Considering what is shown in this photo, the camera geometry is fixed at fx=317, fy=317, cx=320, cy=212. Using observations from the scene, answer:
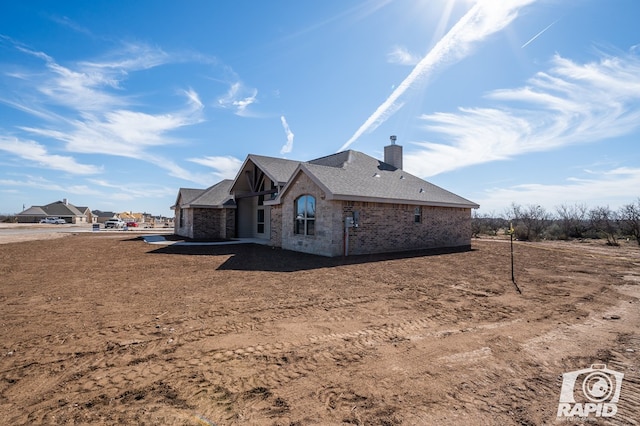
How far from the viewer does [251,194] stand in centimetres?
2084

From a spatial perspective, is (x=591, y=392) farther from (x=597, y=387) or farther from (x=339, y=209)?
(x=339, y=209)

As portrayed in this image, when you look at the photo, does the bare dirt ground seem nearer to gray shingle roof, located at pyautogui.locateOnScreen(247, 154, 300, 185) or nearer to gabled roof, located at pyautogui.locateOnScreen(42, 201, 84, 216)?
gray shingle roof, located at pyautogui.locateOnScreen(247, 154, 300, 185)

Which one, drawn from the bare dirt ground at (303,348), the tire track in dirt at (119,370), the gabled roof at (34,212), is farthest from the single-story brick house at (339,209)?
the gabled roof at (34,212)

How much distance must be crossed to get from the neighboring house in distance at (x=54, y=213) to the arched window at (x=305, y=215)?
76.1 metres

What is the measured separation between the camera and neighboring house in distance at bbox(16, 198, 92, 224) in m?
68.4

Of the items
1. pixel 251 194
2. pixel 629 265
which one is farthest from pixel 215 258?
pixel 629 265

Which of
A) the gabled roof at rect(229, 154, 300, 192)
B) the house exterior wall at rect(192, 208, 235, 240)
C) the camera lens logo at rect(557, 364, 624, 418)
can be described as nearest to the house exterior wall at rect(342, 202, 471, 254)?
the gabled roof at rect(229, 154, 300, 192)

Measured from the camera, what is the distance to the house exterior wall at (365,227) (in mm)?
13383

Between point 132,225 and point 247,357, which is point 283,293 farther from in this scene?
point 132,225

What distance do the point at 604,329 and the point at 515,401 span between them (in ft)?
11.3

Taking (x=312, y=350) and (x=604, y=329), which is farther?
(x=604, y=329)

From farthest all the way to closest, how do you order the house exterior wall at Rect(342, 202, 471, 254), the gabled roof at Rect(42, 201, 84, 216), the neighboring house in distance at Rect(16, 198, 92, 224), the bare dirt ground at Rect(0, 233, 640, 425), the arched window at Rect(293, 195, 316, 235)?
the gabled roof at Rect(42, 201, 84, 216) → the neighboring house in distance at Rect(16, 198, 92, 224) → the arched window at Rect(293, 195, 316, 235) → the house exterior wall at Rect(342, 202, 471, 254) → the bare dirt ground at Rect(0, 233, 640, 425)

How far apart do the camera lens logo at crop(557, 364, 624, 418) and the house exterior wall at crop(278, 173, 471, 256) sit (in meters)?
9.86

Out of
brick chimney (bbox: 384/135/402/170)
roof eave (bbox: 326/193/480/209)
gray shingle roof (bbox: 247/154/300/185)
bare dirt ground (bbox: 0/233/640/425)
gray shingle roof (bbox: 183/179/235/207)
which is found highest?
brick chimney (bbox: 384/135/402/170)
